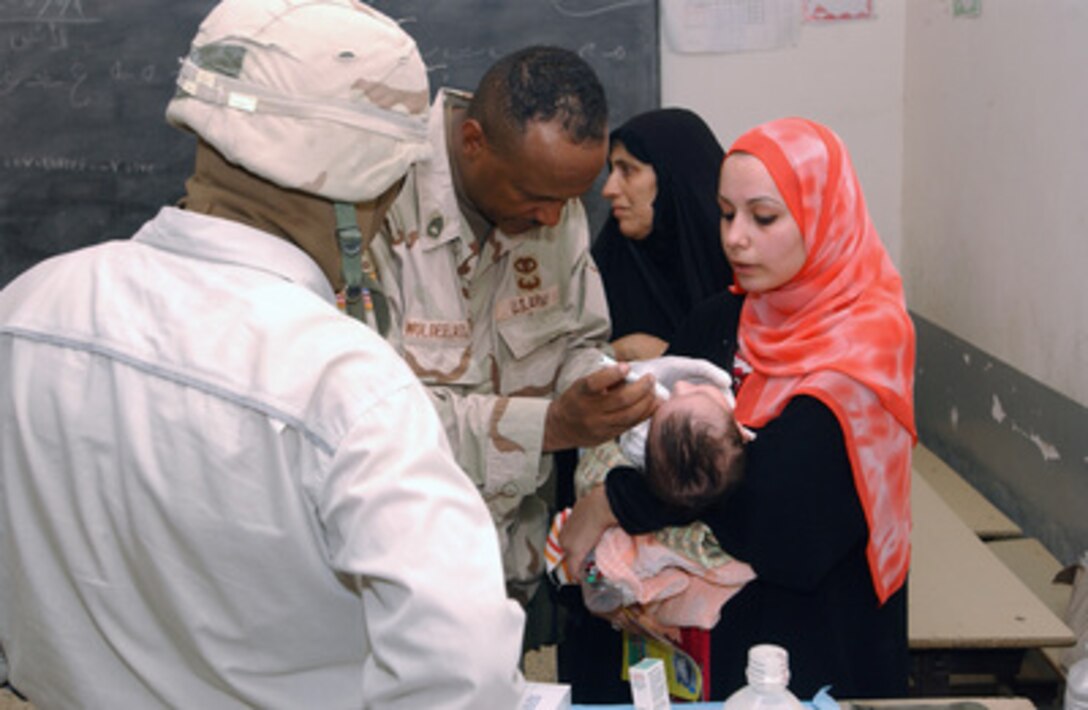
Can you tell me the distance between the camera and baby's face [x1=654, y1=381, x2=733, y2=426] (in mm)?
2082

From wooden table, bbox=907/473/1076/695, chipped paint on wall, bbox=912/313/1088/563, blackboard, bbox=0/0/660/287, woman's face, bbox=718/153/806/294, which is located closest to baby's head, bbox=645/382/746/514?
woman's face, bbox=718/153/806/294

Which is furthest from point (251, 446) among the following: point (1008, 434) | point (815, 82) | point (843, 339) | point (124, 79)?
point (815, 82)

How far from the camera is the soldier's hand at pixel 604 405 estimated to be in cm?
205

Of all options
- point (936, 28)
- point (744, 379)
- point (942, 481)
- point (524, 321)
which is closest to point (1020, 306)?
point (942, 481)

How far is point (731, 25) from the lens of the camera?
4.44m

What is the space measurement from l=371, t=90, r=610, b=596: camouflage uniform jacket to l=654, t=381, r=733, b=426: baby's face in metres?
0.24

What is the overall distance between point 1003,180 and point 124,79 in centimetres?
311

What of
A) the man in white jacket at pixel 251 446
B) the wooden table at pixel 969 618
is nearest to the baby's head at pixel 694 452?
the wooden table at pixel 969 618

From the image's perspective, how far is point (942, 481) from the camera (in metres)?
3.86

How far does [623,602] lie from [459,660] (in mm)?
1188

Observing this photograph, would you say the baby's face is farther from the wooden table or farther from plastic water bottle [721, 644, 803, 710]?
the wooden table

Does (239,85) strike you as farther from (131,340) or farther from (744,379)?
(744,379)

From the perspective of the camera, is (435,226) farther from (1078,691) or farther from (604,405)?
(1078,691)

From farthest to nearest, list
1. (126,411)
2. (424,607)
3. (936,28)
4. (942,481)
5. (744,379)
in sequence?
1. (936,28)
2. (942,481)
3. (744,379)
4. (126,411)
5. (424,607)
